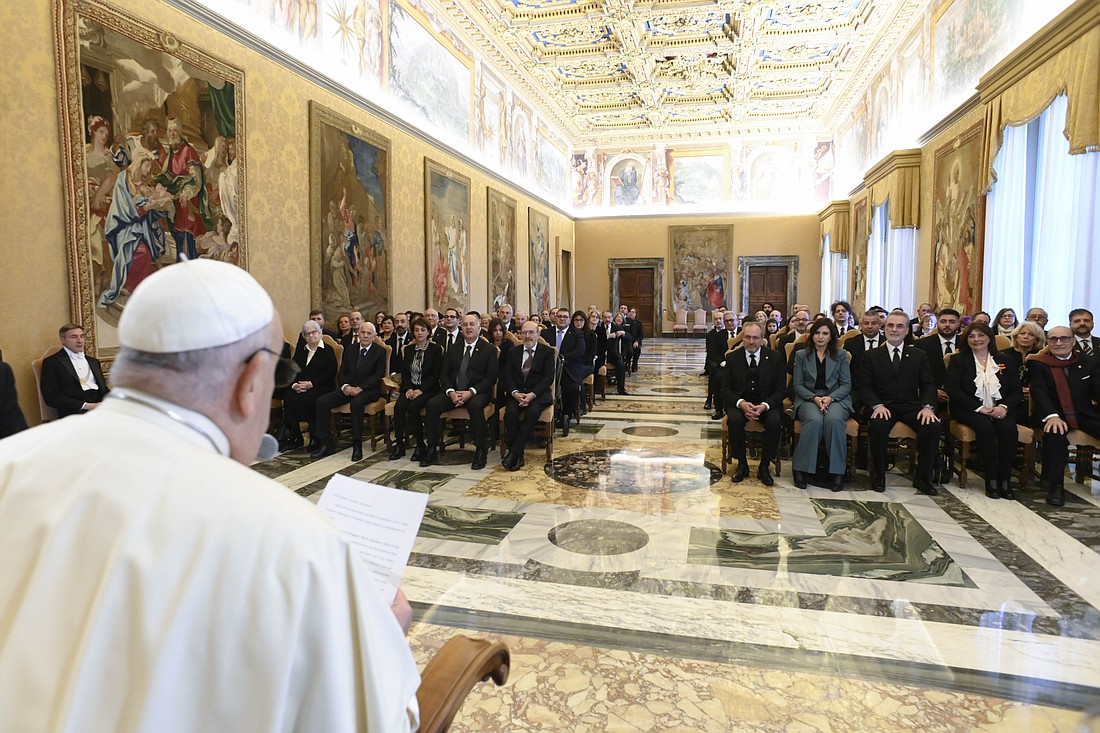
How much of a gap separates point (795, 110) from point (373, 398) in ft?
62.1

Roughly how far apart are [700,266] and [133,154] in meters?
21.0

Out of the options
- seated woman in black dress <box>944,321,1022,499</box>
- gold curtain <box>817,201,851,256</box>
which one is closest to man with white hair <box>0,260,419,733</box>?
seated woman in black dress <box>944,321,1022,499</box>

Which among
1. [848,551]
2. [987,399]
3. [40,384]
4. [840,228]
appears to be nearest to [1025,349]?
[987,399]

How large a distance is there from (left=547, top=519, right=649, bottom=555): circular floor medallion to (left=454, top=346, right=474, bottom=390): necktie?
2.67m

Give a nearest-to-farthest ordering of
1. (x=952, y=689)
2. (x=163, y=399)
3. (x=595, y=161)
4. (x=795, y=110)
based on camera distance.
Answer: (x=163, y=399)
(x=952, y=689)
(x=795, y=110)
(x=595, y=161)

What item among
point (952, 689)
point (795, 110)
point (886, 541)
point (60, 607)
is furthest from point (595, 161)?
point (60, 607)

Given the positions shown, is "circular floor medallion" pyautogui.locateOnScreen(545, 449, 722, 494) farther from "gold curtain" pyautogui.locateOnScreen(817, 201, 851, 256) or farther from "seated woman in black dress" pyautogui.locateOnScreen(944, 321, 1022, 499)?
"gold curtain" pyautogui.locateOnScreen(817, 201, 851, 256)

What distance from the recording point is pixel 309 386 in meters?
7.54

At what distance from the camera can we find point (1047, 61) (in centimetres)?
736

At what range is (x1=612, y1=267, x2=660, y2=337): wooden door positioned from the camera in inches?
1015

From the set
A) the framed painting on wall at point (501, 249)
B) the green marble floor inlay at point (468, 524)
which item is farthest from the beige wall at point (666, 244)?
the green marble floor inlay at point (468, 524)

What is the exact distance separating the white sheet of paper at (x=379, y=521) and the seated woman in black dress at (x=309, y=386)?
6.29 meters

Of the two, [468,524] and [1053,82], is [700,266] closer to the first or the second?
[1053,82]

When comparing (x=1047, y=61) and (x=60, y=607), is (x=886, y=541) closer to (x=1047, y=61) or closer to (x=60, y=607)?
(x=60, y=607)
